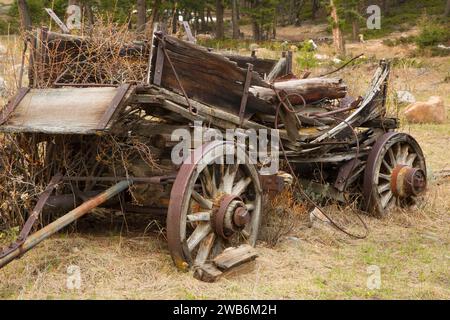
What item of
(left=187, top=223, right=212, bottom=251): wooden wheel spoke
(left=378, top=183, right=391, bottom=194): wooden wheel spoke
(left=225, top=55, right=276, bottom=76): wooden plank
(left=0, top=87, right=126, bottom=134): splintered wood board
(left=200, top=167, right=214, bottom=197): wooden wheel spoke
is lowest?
(left=378, top=183, right=391, bottom=194): wooden wheel spoke

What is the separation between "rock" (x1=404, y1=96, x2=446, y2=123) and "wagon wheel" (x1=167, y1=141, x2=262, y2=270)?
396 inches

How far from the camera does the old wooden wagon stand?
4652mm

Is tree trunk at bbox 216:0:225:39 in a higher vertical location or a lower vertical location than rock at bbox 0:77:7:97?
higher

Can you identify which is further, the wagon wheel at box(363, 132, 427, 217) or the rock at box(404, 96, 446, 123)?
the rock at box(404, 96, 446, 123)

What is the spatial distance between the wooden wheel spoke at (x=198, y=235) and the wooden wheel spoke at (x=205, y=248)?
5cm

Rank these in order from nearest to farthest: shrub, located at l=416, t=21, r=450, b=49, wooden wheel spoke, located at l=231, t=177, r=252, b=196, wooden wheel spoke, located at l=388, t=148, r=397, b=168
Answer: wooden wheel spoke, located at l=231, t=177, r=252, b=196 < wooden wheel spoke, located at l=388, t=148, r=397, b=168 < shrub, located at l=416, t=21, r=450, b=49

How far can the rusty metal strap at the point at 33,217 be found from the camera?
4.14 metres

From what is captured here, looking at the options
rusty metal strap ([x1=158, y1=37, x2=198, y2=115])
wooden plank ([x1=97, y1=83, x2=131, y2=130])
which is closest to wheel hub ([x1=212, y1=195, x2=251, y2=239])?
rusty metal strap ([x1=158, y1=37, x2=198, y2=115])

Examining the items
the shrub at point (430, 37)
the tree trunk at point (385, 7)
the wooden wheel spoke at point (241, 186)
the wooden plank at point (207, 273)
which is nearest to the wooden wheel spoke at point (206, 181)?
the wooden wheel spoke at point (241, 186)

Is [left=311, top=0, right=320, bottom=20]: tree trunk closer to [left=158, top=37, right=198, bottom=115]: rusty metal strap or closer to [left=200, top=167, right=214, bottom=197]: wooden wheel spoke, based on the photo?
[left=158, top=37, right=198, bottom=115]: rusty metal strap

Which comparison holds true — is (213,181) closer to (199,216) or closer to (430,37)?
(199,216)

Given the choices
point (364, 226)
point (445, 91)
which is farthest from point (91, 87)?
point (445, 91)

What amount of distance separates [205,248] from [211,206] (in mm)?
342
